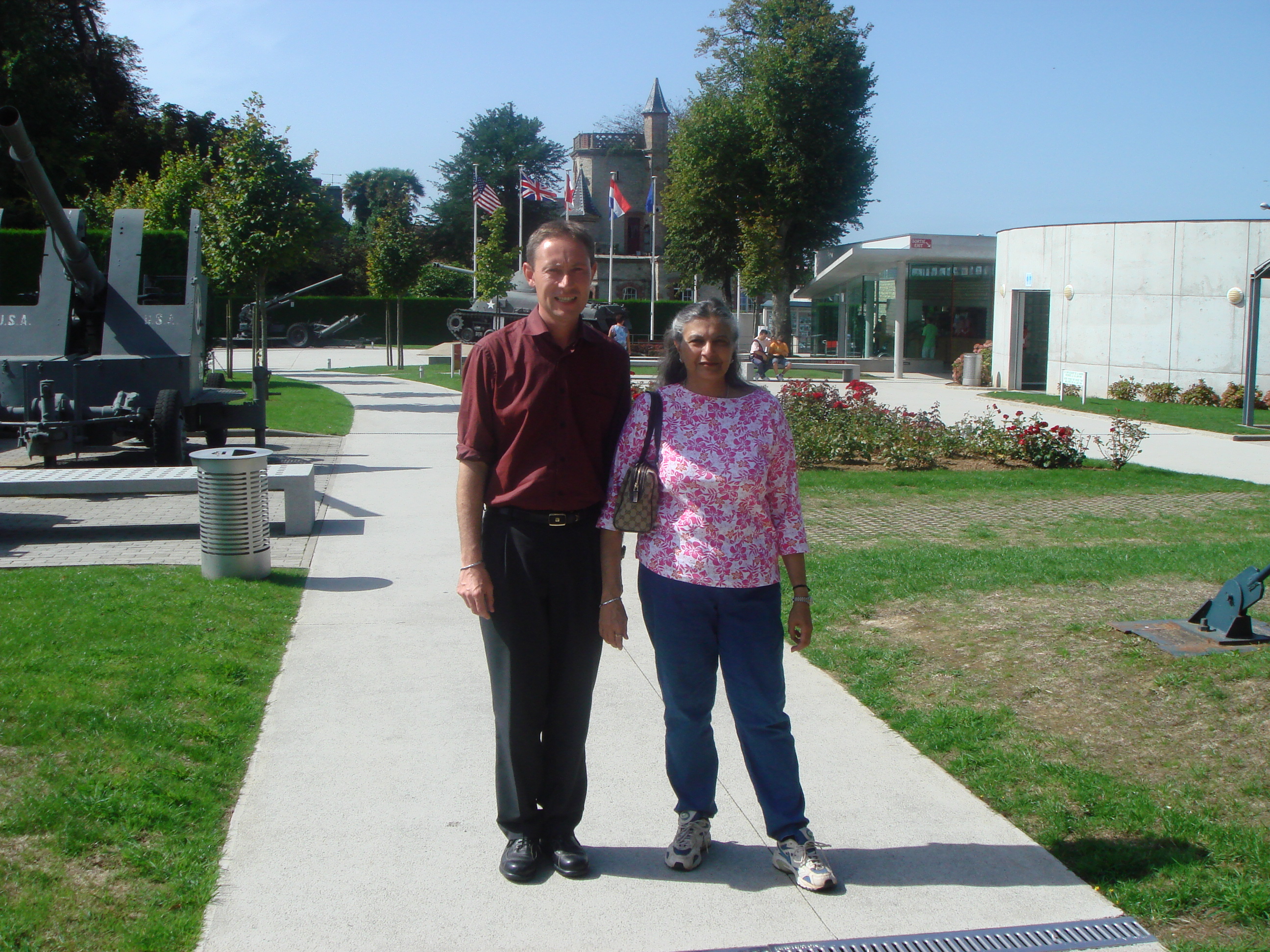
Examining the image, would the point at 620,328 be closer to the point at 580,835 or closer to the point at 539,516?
the point at 580,835

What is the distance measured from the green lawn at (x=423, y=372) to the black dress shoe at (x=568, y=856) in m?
22.7

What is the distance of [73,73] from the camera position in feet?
136

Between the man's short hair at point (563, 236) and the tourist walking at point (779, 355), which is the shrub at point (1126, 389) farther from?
the man's short hair at point (563, 236)

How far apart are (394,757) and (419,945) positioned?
140 centimetres

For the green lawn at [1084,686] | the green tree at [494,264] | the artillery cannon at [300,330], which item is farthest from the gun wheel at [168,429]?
the artillery cannon at [300,330]

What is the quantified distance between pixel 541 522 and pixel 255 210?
18100 mm

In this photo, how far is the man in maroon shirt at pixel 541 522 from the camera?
3.32 m

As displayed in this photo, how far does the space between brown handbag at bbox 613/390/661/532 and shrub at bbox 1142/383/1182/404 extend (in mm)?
23126

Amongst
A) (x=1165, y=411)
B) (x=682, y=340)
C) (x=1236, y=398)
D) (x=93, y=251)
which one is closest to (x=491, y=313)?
(x=93, y=251)

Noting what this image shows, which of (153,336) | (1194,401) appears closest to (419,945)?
(153,336)

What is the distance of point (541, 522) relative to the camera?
3336mm

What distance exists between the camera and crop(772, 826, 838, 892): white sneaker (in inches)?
132

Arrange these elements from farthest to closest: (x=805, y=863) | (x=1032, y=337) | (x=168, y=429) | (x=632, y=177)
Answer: (x=632, y=177)
(x=1032, y=337)
(x=168, y=429)
(x=805, y=863)

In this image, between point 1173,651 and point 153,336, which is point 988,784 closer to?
point 1173,651
